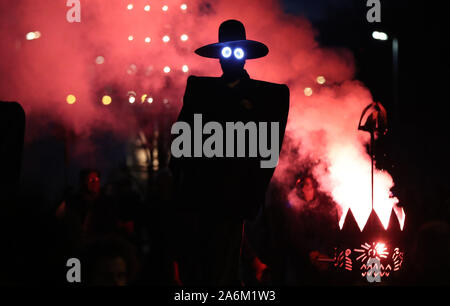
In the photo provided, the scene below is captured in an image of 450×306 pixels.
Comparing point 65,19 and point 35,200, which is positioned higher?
point 65,19

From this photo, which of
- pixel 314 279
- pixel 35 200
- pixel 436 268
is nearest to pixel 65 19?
pixel 35 200

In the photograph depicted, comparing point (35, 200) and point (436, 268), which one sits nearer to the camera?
point (436, 268)

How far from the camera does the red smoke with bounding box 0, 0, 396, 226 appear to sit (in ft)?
17.5

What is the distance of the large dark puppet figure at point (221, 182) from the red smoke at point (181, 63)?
226cm

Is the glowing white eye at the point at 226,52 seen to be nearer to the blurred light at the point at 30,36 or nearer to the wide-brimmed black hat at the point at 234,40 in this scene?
the wide-brimmed black hat at the point at 234,40

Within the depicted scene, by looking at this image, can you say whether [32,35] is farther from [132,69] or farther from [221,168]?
[221,168]

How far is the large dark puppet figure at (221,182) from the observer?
9.17 feet

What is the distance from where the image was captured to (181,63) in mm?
6062

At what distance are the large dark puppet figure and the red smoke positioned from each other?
2264 millimetres

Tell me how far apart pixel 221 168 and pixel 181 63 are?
11.4 feet

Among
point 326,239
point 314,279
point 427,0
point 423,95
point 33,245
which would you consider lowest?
point 314,279

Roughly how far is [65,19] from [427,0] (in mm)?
6673

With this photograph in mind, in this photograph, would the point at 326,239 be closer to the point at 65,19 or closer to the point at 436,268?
the point at 436,268

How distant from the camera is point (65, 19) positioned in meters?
5.50
